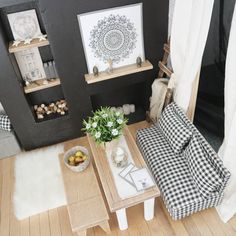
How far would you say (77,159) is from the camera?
2283mm

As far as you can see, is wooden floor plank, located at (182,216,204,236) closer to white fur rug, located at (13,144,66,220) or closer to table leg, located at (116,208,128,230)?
table leg, located at (116,208,128,230)

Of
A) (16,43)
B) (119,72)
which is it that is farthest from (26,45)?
(119,72)

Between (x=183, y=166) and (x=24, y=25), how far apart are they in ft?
6.39

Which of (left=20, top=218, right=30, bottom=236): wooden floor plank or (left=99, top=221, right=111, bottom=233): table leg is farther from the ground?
(left=99, top=221, right=111, bottom=233): table leg

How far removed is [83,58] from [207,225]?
192 centimetres

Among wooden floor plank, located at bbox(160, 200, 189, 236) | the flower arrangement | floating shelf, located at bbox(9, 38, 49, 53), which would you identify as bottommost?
wooden floor plank, located at bbox(160, 200, 189, 236)

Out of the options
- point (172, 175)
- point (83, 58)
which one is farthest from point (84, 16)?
point (172, 175)

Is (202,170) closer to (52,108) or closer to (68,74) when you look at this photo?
(68,74)

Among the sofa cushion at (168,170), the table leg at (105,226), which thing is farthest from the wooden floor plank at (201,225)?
the table leg at (105,226)

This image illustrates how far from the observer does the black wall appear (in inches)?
87.1

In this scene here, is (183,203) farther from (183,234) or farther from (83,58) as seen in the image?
(83,58)

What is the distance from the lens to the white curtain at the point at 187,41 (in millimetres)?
1901

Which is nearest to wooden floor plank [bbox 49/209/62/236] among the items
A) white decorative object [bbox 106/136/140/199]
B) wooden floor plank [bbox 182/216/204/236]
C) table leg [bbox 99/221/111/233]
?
table leg [bbox 99/221/111/233]

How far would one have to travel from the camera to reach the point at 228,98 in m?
1.82
